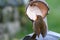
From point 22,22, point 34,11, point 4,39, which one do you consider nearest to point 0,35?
point 4,39

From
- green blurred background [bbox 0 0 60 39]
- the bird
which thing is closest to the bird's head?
the bird

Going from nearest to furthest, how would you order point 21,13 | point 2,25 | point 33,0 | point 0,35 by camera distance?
point 33,0, point 0,35, point 2,25, point 21,13

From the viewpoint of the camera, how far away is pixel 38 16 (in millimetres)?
656

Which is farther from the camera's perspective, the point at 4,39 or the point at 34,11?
the point at 4,39

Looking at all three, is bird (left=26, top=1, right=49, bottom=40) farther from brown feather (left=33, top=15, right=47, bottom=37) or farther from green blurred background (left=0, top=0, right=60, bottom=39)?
green blurred background (left=0, top=0, right=60, bottom=39)

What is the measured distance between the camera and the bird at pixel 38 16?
64 cm

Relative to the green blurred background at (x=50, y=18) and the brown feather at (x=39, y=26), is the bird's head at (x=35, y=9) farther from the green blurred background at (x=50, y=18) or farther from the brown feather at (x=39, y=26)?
the green blurred background at (x=50, y=18)

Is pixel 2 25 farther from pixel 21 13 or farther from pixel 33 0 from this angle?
pixel 33 0

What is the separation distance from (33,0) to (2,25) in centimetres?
313

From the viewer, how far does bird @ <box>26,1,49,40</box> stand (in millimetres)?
641

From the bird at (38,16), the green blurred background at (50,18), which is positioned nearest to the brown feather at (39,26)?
the bird at (38,16)

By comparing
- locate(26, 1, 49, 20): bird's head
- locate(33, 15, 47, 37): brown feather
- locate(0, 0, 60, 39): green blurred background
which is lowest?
locate(0, 0, 60, 39): green blurred background

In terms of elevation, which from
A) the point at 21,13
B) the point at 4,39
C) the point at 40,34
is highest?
the point at 40,34

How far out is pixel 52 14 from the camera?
368 centimetres
